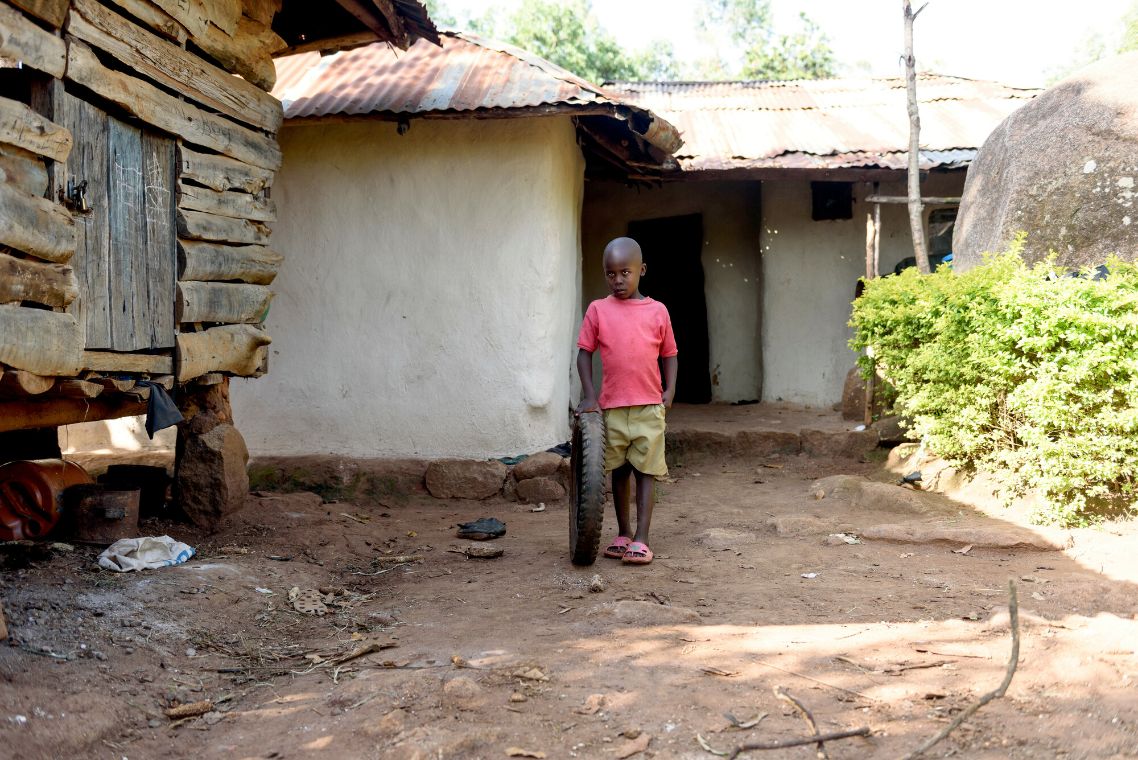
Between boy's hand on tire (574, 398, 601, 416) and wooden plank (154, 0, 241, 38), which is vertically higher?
wooden plank (154, 0, 241, 38)

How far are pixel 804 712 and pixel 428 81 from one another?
5.64 m

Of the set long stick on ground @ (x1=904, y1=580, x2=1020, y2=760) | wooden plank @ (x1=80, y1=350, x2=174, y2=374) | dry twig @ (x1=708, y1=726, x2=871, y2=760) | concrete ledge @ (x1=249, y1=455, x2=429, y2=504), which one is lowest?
dry twig @ (x1=708, y1=726, x2=871, y2=760)

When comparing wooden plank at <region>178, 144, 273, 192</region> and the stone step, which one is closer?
wooden plank at <region>178, 144, 273, 192</region>

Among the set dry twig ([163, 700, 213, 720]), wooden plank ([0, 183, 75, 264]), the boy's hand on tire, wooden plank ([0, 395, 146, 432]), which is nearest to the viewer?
dry twig ([163, 700, 213, 720])

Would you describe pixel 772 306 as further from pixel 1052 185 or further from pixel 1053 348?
pixel 1053 348

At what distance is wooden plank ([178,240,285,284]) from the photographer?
5156mm

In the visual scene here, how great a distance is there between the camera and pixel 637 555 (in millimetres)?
4836

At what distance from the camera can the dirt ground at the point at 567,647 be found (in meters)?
2.77

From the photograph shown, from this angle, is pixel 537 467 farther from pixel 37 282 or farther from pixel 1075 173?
pixel 1075 173

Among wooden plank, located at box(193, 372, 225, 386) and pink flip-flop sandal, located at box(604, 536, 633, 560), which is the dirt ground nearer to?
pink flip-flop sandal, located at box(604, 536, 633, 560)

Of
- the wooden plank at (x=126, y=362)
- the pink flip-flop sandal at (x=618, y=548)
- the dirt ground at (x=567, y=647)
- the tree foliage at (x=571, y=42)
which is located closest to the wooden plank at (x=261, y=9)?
the wooden plank at (x=126, y=362)

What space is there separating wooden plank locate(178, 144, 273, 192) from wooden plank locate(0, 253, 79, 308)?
1.22m

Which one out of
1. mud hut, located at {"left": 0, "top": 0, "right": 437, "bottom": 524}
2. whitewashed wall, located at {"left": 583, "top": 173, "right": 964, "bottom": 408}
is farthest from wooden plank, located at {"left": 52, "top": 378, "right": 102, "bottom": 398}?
whitewashed wall, located at {"left": 583, "top": 173, "right": 964, "bottom": 408}

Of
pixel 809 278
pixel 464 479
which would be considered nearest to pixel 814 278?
pixel 809 278
